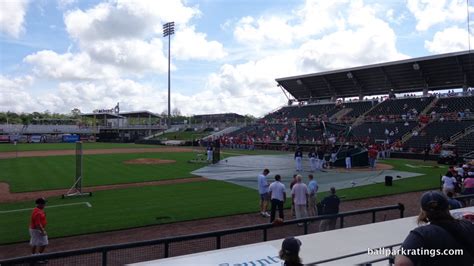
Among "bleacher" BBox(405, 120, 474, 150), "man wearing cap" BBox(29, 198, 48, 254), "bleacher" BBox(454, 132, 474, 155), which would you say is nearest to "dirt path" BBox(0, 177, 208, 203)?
"man wearing cap" BBox(29, 198, 48, 254)

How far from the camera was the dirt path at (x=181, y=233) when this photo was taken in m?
8.55

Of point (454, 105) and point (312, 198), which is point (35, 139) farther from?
point (312, 198)

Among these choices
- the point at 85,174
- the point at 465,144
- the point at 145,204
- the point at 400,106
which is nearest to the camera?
the point at 145,204

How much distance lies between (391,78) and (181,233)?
157 ft

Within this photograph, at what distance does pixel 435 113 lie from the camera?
41656 millimetres

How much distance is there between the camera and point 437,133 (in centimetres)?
3847

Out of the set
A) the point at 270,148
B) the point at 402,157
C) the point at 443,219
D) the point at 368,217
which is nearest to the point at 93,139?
the point at 270,148

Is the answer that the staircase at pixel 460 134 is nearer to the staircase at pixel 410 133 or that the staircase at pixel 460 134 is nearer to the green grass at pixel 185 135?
the staircase at pixel 410 133

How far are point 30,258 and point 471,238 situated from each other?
5320 millimetres

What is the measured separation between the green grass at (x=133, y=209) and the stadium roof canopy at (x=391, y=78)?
34.2 meters

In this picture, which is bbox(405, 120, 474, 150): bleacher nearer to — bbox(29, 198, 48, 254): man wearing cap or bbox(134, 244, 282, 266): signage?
bbox(134, 244, 282, 266): signage

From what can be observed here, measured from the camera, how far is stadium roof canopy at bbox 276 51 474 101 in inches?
1766

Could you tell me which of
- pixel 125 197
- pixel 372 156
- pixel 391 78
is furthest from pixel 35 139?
pixel 372 156

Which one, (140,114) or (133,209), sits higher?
(140,114)
